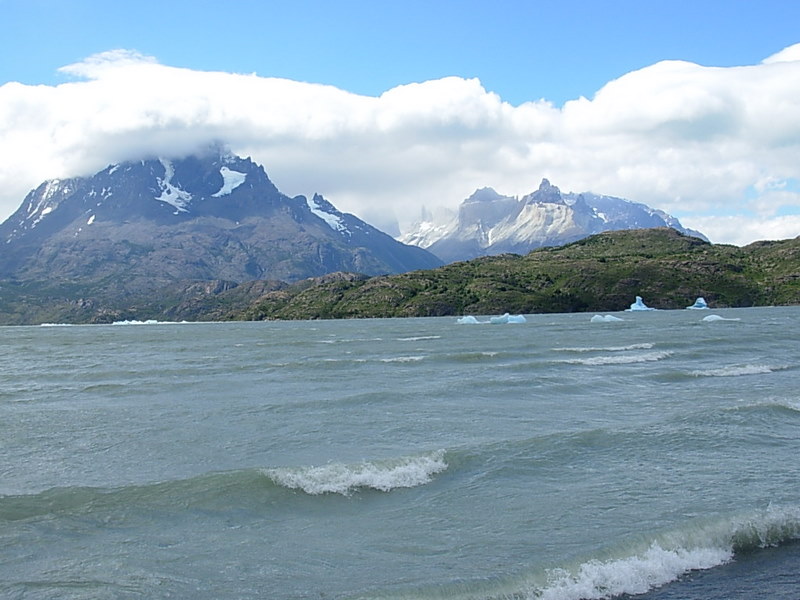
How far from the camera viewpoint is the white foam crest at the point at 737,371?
5338cm

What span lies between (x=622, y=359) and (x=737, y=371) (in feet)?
44.1

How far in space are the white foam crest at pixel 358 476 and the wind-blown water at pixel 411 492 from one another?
0.30ft

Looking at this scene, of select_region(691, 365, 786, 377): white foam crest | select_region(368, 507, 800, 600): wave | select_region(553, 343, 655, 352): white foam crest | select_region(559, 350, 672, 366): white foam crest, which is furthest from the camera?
select_region(553, 343, 655, 352): white foam crest

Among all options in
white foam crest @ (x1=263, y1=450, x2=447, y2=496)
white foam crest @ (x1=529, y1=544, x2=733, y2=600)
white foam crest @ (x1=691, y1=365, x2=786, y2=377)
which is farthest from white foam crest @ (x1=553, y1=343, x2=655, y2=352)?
white foam crest @ (x1=529, y1=544, x2=733, y2=600)

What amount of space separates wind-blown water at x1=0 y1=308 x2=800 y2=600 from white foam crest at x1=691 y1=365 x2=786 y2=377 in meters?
2.88

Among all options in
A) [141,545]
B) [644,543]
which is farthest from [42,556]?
[644,543]

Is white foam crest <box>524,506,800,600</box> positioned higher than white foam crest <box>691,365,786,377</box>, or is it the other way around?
white foam crest <box>691,365,786,377</box>

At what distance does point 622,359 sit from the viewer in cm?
6738

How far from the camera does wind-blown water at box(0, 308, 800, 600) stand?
16.5m

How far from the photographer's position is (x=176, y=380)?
203 ft

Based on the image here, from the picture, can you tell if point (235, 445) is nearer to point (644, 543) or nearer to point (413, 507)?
point (413, 507)

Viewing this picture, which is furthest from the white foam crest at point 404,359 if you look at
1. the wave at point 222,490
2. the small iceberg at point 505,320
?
the small iceberg at point 505,320

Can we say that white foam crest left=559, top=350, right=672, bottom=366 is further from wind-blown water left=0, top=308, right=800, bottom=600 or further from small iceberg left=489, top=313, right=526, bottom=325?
small iceberg left=489, top=313, right=526, bottom=325

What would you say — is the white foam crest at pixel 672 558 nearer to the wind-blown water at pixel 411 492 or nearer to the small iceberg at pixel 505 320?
the wind-blown water at pixel 411 492
